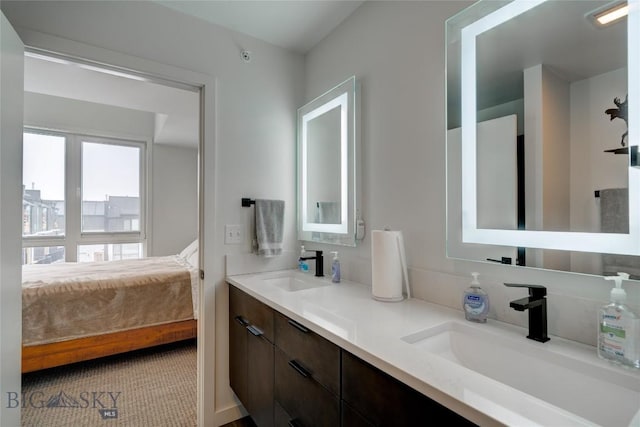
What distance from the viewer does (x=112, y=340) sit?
8.30ft

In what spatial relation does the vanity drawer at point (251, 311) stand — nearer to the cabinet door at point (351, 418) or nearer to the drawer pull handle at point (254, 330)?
the drawer pull handle at point (254, 330)

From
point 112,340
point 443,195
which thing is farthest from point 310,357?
point 112,340

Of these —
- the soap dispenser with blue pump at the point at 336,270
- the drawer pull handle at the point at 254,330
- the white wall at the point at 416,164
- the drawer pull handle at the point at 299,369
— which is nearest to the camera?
the white wall at the point at 416,164

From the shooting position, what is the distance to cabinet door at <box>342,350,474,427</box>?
651 millimetres

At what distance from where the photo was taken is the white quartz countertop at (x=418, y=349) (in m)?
0.56

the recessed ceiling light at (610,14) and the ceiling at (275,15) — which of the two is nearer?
the recessed ceiling light at (610,14)

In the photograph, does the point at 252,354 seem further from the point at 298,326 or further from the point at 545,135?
the point at 545,135

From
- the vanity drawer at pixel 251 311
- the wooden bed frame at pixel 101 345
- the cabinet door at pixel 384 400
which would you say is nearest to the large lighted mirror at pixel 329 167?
the vanity drawer at pixel 251 311

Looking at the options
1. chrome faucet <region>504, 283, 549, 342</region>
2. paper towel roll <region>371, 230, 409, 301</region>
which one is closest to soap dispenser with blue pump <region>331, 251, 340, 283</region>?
paper towel roll <region>371, 230, 409, 301</region>

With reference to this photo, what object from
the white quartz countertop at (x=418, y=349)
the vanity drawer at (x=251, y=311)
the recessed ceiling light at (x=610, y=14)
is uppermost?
the recessed ceiling light at (x=610, y=14)

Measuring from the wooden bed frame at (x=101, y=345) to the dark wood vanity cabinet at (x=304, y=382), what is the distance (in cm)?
127

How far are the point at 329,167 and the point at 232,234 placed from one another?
2.44 ft

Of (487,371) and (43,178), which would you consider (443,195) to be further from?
(43,178)

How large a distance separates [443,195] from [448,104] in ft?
1.22
